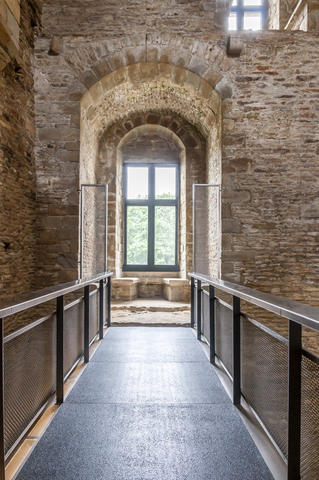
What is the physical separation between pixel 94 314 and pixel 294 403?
8.85 ft

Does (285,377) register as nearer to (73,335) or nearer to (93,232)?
(73,335)

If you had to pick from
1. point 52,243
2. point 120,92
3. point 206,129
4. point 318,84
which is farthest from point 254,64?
point 52,243

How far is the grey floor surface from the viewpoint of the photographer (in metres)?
1.60

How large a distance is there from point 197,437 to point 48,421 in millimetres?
891

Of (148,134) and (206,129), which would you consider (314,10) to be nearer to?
(206,129)

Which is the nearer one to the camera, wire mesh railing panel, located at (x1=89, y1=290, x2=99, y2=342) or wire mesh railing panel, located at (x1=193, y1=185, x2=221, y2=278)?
wire mesh railing panel, located at (x1=89, y1=290, x2=99, y2=342)

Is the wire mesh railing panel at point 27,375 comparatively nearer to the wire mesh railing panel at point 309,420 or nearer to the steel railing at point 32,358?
the steel railing at point 32,358

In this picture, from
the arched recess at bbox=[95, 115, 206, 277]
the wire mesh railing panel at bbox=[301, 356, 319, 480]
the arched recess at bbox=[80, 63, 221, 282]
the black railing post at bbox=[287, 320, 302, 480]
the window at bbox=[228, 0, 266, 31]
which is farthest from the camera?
the arched recess at bbox=[95, 115, 206, 277]

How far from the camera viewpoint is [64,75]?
5.36m

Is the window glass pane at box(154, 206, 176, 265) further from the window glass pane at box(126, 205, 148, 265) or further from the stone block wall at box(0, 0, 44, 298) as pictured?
the stone block wall at box(0, 0, 44, 298)

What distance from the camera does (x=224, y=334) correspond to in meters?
2.67

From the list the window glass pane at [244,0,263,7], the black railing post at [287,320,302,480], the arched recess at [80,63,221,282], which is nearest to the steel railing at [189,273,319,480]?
the black railing post at [287,320,302,480]

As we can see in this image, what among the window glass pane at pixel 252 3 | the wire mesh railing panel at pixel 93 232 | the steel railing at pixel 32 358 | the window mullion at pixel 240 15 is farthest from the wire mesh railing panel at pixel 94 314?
the window glass pane at pixel 252 3

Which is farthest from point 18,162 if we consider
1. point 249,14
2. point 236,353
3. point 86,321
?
point 249,14
